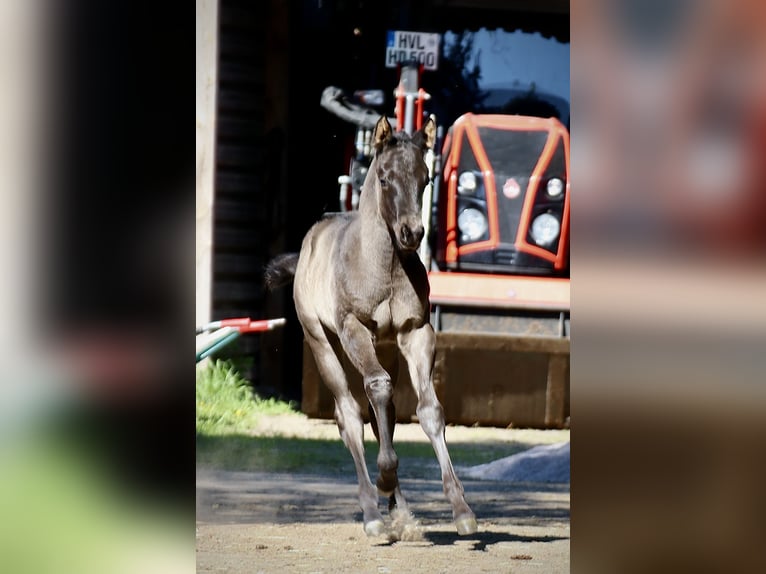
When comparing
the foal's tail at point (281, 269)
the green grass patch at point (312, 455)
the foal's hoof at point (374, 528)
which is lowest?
the foal's hoof at point (374, 528)

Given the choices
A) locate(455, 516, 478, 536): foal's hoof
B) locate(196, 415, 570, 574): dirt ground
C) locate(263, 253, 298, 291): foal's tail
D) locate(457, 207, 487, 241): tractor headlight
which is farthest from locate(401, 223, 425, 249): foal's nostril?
locate(455, 516, 478, 536): foal's hoof

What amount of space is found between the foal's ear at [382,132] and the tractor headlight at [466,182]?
1.24 feet

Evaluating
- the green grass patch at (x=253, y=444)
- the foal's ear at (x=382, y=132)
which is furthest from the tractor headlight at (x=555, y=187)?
the green grass patch at (x=253, y=444)

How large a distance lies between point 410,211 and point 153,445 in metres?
1.33

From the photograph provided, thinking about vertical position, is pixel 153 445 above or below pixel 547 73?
below

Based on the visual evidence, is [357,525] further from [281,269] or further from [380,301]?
[281,269]

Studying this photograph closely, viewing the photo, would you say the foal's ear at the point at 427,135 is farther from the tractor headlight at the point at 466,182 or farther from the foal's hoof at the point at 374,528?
the foal's hoof at the point at 374,528

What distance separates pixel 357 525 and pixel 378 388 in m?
0.56

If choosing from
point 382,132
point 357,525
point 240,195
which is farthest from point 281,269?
point 357,525

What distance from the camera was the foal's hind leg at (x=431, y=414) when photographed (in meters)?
5.32

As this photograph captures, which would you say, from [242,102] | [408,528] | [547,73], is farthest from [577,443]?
[242,102]

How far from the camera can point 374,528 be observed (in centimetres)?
534

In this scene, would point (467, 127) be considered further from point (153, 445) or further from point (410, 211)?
point (153, 445)

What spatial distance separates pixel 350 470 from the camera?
541 centimetres
